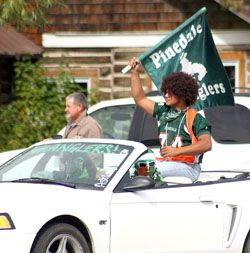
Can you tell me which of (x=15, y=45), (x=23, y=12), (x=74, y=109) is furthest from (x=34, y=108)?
(x=74, y=109)

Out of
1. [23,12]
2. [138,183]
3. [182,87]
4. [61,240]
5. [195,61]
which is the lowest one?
[61,240]

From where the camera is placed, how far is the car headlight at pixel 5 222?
8.06 metres

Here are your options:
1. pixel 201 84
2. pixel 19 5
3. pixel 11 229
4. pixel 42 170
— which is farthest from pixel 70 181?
pixel 19 5

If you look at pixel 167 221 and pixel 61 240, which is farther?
pixel 167 221

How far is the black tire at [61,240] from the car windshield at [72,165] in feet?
1.51

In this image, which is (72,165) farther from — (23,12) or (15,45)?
(15,45)

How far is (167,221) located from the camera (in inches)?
346

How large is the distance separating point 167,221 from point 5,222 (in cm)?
141

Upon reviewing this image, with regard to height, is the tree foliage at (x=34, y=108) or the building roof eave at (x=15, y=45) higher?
the building roof eave at (x=15, y=45)

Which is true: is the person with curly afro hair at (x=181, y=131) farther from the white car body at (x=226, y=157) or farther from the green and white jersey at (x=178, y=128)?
the white car body at (x=226, y=157)

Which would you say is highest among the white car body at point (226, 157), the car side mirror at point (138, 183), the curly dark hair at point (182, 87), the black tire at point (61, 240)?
the curly dark hair at point (182, 87)

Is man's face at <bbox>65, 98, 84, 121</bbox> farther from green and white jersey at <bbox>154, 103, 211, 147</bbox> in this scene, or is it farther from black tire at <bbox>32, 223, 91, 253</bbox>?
black tire at <bbox>32, 223, 91, 253</bbox>

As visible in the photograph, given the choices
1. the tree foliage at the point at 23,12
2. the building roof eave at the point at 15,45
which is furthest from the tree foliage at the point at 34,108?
the tree foliage at the point at 23,12

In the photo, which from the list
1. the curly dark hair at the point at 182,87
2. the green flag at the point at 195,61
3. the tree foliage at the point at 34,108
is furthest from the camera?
the tree foliage at the point at 34,108
